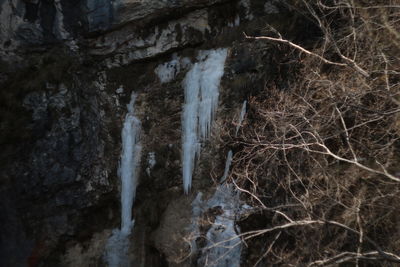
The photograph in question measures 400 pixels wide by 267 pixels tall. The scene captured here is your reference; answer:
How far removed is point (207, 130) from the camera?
834cm

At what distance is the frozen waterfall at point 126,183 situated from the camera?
8.66 metres

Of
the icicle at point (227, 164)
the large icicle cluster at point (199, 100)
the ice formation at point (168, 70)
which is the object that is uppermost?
the ice formation at point (168, 70)

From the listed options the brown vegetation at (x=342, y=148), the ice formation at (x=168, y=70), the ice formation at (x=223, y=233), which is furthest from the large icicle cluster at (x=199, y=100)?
the brown vegetation at (x=342, y=148)

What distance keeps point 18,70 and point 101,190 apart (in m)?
2.55

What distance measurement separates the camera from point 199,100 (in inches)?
331

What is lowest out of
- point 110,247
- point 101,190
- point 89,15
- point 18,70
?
point 110,247

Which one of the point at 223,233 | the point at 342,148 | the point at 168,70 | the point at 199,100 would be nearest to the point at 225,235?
the point at 223,233

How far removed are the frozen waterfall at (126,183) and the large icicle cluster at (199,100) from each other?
35.0 inches

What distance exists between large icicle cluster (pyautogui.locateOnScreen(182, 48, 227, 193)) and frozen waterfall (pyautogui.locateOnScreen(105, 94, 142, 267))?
0.89 meters

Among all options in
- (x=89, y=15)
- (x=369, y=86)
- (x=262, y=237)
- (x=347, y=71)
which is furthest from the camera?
(x=89, y=15)

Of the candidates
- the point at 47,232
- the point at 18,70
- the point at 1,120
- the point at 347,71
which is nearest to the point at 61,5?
the point at 18,70

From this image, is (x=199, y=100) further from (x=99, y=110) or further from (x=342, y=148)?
(x=342, y=148)

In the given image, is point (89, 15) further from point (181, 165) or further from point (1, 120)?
point (181, 165)

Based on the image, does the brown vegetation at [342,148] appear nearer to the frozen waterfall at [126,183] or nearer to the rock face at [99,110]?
the rock face at [99,110]
